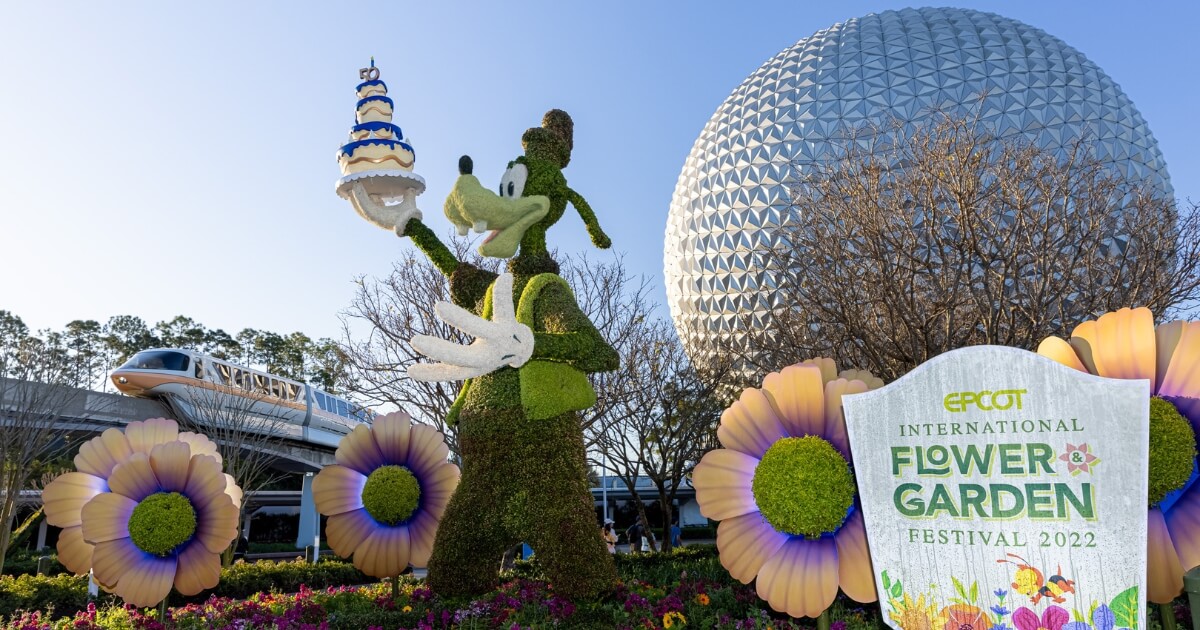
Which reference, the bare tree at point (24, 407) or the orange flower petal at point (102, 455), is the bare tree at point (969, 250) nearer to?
the orange flower petal at point (102, 455)

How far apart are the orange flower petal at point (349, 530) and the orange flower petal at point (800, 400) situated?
3.85m

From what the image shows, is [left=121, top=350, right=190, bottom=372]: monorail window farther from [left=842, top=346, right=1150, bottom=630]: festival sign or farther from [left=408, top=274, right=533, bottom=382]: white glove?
[left=842, top=346, right=1150, bottom=630]: festival sign

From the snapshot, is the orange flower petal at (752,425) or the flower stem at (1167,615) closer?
the flower stem at (1167,615)

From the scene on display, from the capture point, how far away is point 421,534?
6684 millimetres

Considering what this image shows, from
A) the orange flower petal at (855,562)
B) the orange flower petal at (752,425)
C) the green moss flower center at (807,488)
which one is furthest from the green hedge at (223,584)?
the orange flower petal at (855,562)

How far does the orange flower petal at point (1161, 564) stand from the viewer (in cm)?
401

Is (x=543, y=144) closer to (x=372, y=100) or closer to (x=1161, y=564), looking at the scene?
(x=372, y=100)

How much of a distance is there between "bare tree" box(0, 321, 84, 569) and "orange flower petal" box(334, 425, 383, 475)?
7266 mm

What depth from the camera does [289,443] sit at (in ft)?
84.2

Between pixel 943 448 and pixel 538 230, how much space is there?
11.4 feet

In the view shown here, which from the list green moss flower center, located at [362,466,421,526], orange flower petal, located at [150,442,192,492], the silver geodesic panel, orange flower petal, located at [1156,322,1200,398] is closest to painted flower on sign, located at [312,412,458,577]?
green moss flower center, located at [362,466,421,526]

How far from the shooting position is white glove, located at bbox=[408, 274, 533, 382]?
16.0 ft

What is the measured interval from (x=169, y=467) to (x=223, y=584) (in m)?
6.31

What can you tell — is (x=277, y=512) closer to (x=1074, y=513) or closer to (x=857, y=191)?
(x=857, y=191)
